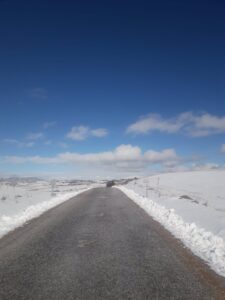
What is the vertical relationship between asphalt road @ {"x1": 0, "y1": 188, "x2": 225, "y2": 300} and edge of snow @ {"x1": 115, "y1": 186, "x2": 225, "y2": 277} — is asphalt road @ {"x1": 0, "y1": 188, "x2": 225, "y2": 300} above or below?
below

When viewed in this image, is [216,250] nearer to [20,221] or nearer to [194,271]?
[194,271]

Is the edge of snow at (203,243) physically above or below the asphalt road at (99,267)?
above

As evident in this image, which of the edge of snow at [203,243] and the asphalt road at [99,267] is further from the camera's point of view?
the edge of snow at [203,243]

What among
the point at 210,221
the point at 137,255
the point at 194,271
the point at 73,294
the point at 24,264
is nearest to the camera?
the point at 73,294

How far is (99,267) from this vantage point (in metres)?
6.93

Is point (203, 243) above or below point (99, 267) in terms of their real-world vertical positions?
above

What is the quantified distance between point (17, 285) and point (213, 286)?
336 centimetres

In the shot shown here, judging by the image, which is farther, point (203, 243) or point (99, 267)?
point (203, 243)

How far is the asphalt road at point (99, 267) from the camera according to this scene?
5438 mm

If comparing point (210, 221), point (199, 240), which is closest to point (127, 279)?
point (199, 240)

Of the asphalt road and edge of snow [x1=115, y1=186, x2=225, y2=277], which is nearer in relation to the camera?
the asphalt road

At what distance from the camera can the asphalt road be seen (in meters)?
5.44

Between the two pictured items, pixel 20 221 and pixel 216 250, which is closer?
pixel 216 250

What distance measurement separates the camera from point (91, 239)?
10.2 metres
